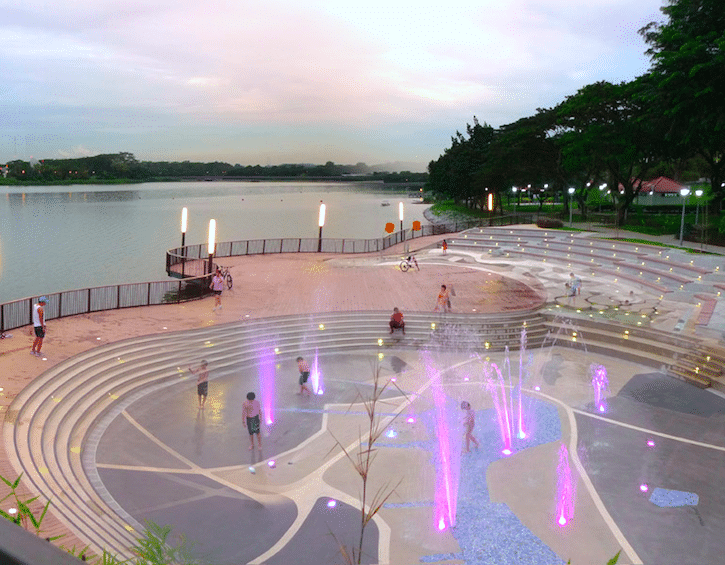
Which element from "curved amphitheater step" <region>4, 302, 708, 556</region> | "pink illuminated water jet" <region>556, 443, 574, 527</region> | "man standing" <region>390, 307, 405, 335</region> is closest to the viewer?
"curved amphitheater step" <region>4, 302, 708, 556</region>

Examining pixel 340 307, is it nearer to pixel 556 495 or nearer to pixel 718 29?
pixel 556 495

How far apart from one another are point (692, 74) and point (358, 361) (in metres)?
28.8

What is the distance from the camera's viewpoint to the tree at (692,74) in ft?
116

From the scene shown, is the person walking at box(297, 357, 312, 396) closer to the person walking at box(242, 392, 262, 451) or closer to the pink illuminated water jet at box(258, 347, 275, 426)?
the pink illuminated water jet at box(258, 347, 275, 426)

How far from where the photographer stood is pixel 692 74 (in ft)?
116

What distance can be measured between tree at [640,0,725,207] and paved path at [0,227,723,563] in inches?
533

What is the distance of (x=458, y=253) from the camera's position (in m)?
41.7

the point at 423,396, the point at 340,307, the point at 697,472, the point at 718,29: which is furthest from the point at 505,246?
the point at 697,472

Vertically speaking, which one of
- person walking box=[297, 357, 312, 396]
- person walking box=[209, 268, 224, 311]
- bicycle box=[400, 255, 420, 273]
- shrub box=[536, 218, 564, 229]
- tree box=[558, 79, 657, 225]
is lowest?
person walking box=[297, 357, 312, 396]

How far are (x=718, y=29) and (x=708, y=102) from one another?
5.18 metres

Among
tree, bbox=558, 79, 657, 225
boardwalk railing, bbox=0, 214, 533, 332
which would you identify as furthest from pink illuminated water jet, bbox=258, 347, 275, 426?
tree, bbox=558, 79, 657, 225

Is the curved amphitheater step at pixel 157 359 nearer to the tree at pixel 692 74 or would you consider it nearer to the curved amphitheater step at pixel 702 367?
the curved amphitheater step at pixel 702 367

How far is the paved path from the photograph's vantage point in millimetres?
11430

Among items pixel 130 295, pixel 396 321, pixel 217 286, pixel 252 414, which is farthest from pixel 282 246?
pixel 252 414
